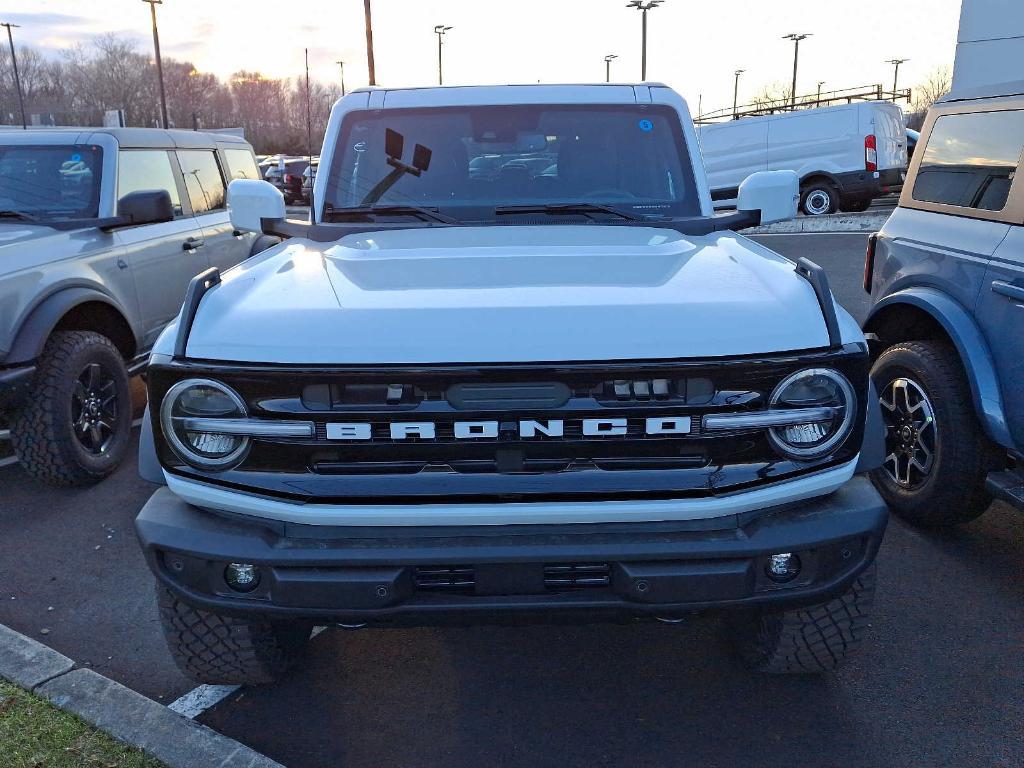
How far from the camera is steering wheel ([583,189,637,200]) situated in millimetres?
3568

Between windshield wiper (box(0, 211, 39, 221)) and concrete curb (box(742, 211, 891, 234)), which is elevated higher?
windshield wiper (box(0, 211, 39, 221))

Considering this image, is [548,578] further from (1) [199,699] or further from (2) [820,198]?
(2) [820,198]

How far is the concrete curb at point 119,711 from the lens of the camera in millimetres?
2502

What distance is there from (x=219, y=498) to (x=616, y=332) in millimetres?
1095

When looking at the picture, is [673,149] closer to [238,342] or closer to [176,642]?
[238,342]

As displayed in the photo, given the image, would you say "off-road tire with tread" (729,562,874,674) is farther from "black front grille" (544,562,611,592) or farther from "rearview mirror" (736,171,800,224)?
"rearview mirror" (736,171,800,224)

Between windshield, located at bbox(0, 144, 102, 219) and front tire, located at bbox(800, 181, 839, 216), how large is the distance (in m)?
15.7

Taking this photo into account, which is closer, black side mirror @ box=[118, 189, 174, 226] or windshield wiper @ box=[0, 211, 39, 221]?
black side mirror @ box=[118, 189, 174, 226]

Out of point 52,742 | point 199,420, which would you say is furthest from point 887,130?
point 52,742

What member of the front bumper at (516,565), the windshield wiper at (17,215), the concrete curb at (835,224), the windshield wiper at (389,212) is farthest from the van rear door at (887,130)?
the front bumper at (516,565)

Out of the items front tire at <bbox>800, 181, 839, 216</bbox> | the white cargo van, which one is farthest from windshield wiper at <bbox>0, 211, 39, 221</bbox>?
front tire at <bbox>800, 181, 839, 216</bbox>

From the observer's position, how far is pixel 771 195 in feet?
11.6

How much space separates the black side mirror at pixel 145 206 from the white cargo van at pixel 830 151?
13607 mm

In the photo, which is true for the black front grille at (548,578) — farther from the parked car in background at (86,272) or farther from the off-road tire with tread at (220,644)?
the parked car in background at (86,272)
